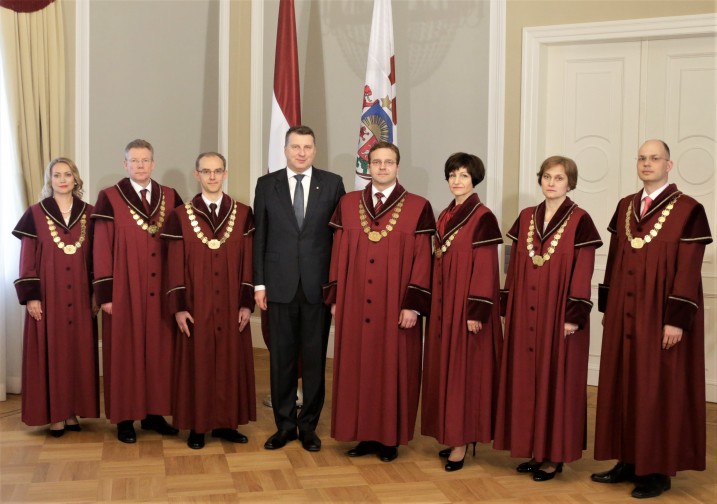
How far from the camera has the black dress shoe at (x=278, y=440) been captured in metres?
4.16

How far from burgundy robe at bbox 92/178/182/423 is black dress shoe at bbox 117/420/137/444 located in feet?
0.23

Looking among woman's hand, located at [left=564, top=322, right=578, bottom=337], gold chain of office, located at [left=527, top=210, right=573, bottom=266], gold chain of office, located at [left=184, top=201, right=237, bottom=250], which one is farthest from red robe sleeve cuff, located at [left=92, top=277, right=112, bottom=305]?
woman's hand, located at [left=564, top=322, right=578, bottom=337]

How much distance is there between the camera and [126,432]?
430 cm

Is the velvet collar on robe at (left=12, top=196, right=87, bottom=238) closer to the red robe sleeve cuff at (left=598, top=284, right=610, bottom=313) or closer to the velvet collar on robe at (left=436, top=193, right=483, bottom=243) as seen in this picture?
the velvet collar on robe at (left=436, top=193, right=483, bottom=243)

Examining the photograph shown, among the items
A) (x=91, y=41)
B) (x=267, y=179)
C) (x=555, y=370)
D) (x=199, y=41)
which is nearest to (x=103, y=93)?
(x=91, y=41)

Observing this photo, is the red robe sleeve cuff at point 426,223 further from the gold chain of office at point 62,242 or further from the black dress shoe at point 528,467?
the gold chain of office at point 62,242

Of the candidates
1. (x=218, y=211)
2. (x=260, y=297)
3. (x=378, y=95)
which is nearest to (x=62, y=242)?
(x=218, y=211)

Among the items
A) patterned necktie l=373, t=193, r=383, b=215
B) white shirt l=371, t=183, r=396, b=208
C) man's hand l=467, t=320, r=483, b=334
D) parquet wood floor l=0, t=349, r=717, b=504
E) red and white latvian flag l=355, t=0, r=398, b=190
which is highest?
red and white latvian flag l=355, t=0, r=398, b=190

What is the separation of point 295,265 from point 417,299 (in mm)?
653

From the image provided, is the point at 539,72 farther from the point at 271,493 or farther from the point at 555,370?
the point at 271,493

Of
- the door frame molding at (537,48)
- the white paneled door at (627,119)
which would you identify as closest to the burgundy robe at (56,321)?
the door frame molding at (537,48)

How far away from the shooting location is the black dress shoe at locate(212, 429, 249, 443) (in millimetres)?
4258

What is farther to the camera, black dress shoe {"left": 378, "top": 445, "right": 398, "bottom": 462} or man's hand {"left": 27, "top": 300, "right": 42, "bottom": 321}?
man's hand {"left": 27, "top": 300, "right": 42, "bottom": 321}

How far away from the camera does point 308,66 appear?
6609 mm
